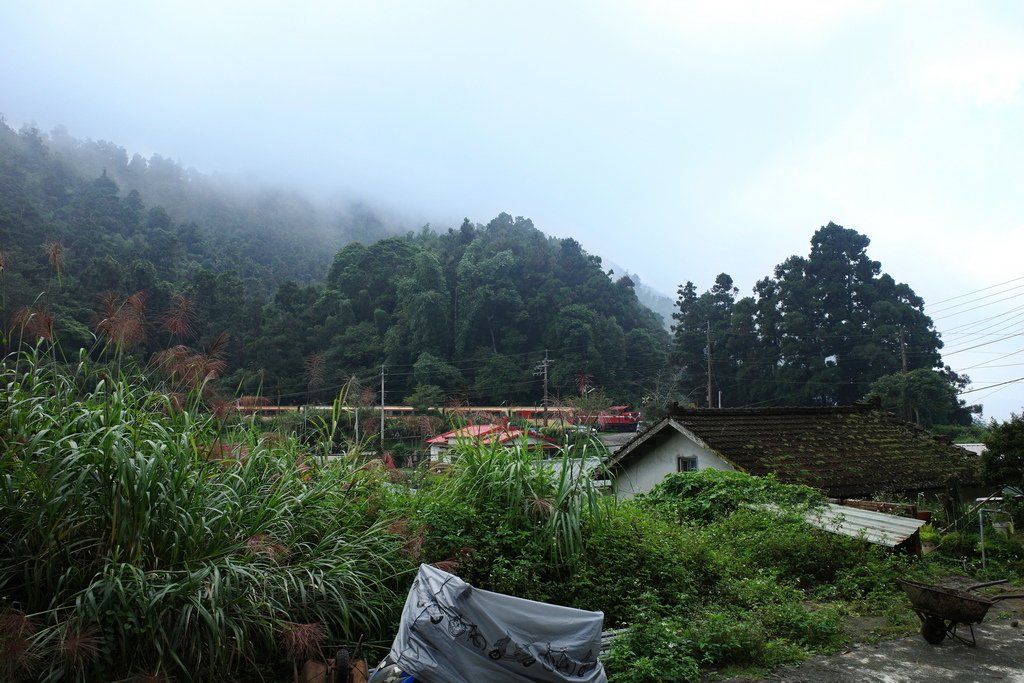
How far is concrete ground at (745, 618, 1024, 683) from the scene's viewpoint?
5676mm

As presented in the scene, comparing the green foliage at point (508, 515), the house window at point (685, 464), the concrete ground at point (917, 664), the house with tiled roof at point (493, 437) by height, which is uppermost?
the house with tiled roof at point (493, 437)

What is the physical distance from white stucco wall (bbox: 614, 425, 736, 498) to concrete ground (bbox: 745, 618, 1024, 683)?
22.3ft

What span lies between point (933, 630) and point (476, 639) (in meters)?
4.79

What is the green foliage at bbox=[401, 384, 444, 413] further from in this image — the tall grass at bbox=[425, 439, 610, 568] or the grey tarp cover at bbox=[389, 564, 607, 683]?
the grey tarp cover at bbox=[389, 564, 607, 683]

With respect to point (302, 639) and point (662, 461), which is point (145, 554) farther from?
point (662, 461)

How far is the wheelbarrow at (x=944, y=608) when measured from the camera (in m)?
6.23

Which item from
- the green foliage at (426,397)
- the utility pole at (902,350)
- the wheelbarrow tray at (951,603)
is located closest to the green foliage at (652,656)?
the wheelbarrow tray at (951,603)

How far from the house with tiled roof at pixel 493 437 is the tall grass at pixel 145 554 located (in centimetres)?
190

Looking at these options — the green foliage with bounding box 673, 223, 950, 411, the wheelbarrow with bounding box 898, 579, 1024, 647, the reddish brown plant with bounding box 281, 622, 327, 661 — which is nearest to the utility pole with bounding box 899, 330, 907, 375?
the green foliage with bounding box 673, 223, 950, 411

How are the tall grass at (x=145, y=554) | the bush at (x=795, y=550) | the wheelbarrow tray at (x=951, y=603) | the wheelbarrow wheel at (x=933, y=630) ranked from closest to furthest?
1. the tall grass at (x=145, y=554)
2. the wheelbarrow tray at (x=951, y=603)
3. the wheelbarrow wheel at (x=933, y=630)
4. the bush at (x=795, y=550)

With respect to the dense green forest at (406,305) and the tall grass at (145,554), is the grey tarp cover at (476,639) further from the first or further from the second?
the dense green forest at (406,305)

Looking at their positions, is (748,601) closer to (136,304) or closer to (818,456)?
(136,304)

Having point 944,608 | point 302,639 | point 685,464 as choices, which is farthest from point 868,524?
point 302,639

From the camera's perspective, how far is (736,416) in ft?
49.4
